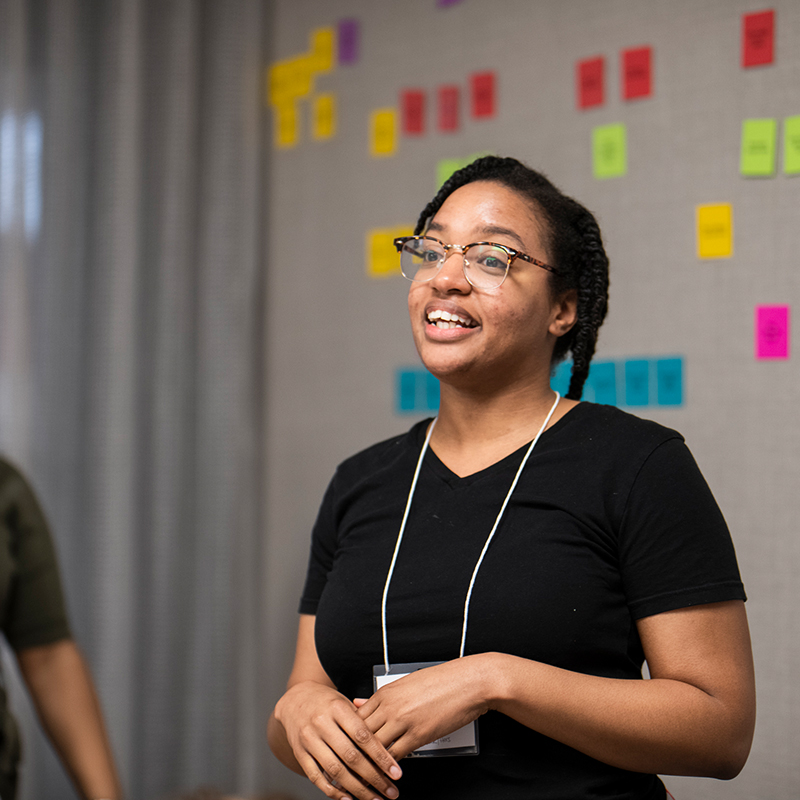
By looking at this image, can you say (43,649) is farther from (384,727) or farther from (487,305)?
(487,305)

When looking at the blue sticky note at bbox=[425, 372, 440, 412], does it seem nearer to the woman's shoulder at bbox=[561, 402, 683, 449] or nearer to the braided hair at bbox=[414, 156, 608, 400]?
the braided hair at bbox=[414, 156, 608, 400]

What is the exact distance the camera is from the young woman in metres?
0.93

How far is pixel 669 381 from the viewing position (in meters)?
1.67

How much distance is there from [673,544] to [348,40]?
1.79m

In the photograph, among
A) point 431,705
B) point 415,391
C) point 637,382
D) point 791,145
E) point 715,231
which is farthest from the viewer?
point 415,391

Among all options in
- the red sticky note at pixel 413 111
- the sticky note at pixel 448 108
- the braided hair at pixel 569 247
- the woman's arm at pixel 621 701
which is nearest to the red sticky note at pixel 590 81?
the sticky note at pixel 448 108

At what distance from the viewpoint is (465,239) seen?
114 cm

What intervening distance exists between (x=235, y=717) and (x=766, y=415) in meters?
1.61

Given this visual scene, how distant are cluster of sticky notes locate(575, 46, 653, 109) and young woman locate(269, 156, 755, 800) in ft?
2.12

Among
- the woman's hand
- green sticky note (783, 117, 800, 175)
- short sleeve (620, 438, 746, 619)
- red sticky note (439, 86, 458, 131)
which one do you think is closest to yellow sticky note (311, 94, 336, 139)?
red sticky note (439, 86, 458, 131)

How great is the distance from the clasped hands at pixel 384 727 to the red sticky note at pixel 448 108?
149 cm

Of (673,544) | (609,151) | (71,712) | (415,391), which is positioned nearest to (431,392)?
(415,391)

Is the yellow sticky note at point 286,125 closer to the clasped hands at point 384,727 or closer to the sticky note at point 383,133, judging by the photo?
the sticky note at point 383,133

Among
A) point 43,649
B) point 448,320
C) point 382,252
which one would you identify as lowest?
point 43,649
